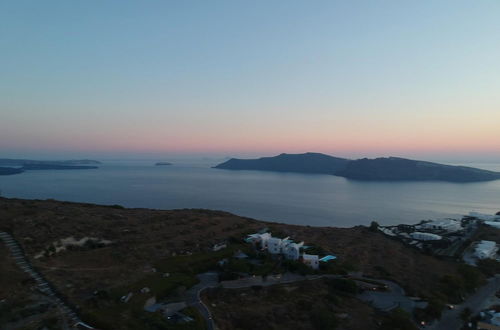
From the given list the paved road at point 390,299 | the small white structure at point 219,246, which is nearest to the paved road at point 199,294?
the small white structure at point 219,246

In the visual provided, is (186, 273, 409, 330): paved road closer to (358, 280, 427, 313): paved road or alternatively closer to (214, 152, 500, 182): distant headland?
(358, 280, 427, 313): paved road

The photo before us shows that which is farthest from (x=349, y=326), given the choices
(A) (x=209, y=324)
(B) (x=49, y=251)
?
(B) (x=49, y=251)

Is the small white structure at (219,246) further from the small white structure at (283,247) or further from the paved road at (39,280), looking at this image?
the paved road at (39,280)

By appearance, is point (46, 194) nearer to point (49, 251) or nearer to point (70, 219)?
point (70, 219)

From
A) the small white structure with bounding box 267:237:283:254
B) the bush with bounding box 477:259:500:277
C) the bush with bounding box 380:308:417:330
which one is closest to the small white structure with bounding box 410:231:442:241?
the bush with bounding box 477:259:500:277

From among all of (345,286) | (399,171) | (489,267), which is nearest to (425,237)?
(489,267)

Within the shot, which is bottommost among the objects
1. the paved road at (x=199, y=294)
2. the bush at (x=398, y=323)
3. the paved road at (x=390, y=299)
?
the paved road at (x=390, y=299)
